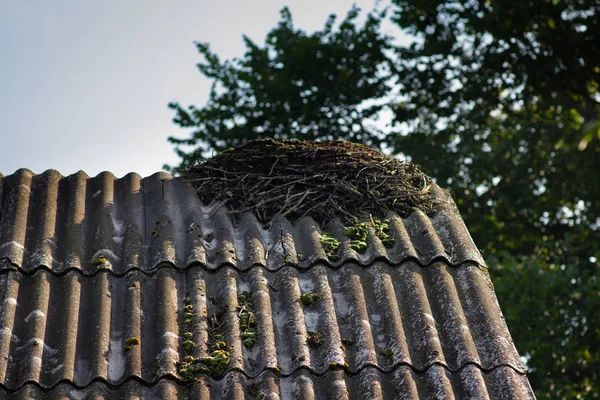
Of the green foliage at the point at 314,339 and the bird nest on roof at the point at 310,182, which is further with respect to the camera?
the bird nest on roof at the point at 310,182

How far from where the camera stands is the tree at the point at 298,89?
18531 mm

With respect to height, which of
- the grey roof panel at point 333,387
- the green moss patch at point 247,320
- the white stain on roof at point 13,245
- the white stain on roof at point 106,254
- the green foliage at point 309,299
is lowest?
the grey roof panel at point 333,387

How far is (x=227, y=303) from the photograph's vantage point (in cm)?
426

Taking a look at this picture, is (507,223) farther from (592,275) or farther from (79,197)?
(79,197)

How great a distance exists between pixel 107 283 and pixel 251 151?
1.92m

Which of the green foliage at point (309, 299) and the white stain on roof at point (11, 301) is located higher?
the white stain on roof at point (11, 301)

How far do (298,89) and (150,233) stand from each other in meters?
14.1

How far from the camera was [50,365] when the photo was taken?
3811 mm

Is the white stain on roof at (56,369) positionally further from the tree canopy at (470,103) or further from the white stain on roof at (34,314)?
the tree canopy at (470,103)

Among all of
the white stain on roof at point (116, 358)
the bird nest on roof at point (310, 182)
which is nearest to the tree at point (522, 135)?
the bird nest on roof at point (310, 182)

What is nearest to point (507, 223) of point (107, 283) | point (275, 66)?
point (275, 66)

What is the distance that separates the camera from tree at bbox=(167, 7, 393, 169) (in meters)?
18.5

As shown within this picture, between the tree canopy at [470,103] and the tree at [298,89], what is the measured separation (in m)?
0.03

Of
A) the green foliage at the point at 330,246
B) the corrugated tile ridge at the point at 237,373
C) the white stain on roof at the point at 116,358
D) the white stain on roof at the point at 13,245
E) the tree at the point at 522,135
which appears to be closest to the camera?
the corrugated tile ridge at the point at 237,373
